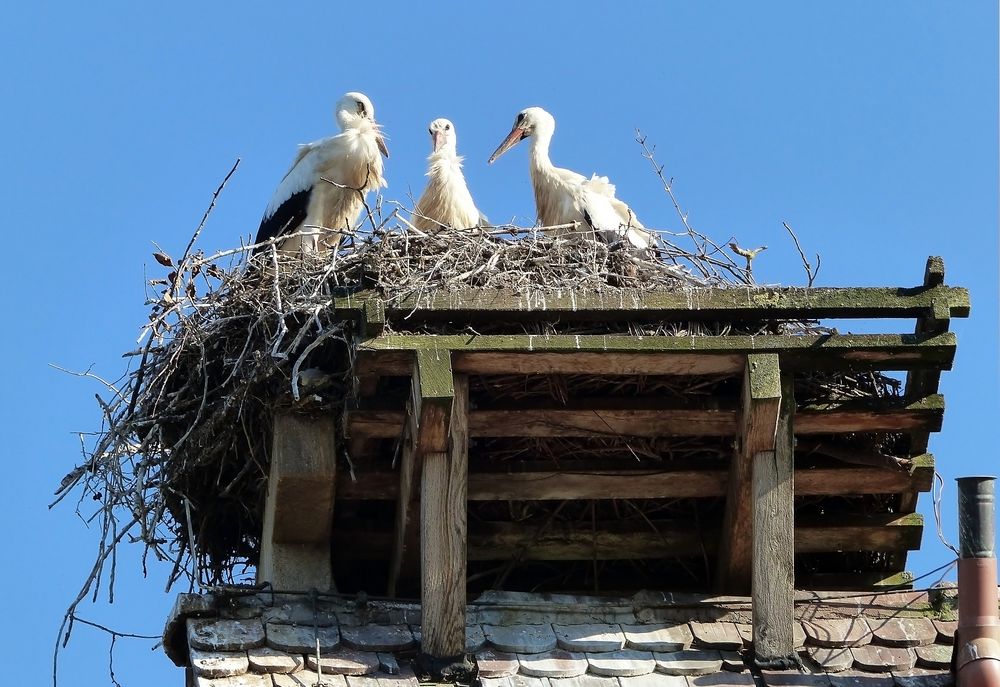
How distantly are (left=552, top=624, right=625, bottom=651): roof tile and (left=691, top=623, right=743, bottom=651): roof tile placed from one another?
0.96ft

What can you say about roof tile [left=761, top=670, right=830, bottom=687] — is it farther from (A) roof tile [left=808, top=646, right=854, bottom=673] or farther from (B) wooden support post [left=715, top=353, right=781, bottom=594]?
(B) wooden support post [left=715, top=353, right=781, bottom=594]

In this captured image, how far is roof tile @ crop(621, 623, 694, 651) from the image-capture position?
713 centimetres

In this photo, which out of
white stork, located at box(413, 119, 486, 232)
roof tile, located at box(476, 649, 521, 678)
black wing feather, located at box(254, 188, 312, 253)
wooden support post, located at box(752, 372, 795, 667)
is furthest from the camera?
black wing feather, located at box(254, 188, 312, 253)

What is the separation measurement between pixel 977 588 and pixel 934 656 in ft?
1.96

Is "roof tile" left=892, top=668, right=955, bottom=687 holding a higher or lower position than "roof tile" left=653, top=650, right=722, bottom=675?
lower

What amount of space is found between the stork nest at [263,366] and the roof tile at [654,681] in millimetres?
900

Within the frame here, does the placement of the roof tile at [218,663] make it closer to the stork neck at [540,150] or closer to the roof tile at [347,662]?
the roof tile at [347,662]

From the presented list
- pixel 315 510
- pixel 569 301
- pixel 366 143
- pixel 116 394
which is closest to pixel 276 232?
pixel 366 143

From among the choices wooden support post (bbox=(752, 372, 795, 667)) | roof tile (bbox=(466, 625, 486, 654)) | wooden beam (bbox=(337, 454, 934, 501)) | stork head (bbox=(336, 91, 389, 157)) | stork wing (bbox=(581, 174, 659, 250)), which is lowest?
roof tile (bbox=(466, 625, 486, 654))

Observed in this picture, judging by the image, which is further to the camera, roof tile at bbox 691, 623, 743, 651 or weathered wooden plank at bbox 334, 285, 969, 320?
roof tile at bbox 691, 623, 743, 651

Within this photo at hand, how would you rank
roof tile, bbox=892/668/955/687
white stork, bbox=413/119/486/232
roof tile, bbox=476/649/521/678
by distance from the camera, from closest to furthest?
1. roof tile, bbox=476/649/521/678
2. roof tile, bbox=892/668/955/687
3. white stork, bbox=413/119/486/232

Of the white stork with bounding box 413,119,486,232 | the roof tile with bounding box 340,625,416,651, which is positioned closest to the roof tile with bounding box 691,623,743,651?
the roof tile with bounding box 340,625,416,651

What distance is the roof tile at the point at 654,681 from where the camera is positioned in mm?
6898

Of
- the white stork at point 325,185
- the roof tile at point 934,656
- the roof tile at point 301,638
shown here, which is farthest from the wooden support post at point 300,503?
the white stork at point 325,185
